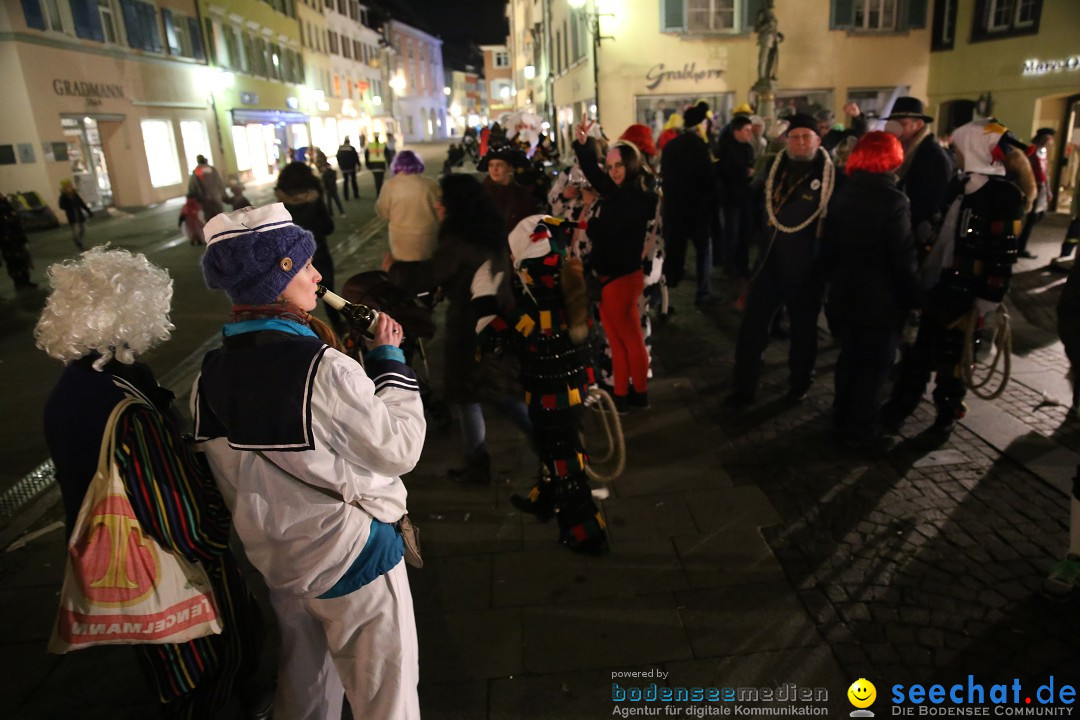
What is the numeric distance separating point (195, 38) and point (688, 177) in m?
24.1

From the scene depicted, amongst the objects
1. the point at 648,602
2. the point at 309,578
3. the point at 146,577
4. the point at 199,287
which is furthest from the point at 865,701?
the point at 199,287

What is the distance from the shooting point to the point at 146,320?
7.15 ft

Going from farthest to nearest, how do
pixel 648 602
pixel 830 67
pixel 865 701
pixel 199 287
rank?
pixel 830 67
pixel 199 287
pixel 648 602
pixel 865 701

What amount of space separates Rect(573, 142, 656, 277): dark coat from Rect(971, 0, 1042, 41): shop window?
50.3 feet

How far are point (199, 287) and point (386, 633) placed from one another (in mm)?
9641

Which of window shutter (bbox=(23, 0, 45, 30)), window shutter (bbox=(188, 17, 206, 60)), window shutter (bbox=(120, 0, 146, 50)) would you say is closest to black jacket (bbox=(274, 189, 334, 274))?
window shutter (bbox=(23, 0, 45, 30))

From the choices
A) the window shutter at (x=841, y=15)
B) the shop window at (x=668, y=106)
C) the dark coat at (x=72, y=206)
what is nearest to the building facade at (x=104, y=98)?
the dark coat at (x=72, y=206)

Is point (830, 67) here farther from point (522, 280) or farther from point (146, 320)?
point (146, 320)

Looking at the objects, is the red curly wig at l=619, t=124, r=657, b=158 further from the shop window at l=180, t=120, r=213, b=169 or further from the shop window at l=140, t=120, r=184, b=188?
the shop window at l=180, t=120, r=213, b=169

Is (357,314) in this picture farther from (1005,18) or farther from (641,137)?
(1005,18)

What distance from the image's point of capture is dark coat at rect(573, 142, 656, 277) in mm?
4637

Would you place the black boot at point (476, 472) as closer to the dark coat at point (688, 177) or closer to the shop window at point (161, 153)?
the dark coat at point (688, 177)

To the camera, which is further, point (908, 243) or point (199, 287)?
point (199, 287)

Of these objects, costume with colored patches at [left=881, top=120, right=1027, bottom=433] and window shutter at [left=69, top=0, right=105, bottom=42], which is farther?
window shutter at [left=69, top=0, right=105, bottom=42]
